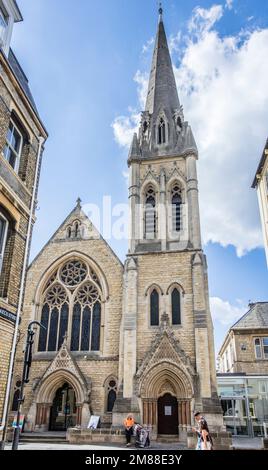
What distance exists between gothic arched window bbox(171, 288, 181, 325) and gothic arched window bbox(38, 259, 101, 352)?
450 cm

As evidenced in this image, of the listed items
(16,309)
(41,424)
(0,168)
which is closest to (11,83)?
(0,168)

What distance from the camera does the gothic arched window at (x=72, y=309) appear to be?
858 inches

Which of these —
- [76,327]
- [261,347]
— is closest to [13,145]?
[76,327]

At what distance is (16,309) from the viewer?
8.25m

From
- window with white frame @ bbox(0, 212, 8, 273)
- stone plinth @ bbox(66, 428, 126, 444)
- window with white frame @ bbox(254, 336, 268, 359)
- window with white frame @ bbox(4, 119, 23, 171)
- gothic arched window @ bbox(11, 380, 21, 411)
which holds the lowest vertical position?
stone plinth @ bbox(66, 428, 126, 444)

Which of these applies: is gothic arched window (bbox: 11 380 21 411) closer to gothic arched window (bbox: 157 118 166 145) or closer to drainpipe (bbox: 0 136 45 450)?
drainpipe (bbox: 0 136 45 450)

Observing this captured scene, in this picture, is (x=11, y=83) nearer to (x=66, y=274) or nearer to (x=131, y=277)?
(x=131, y=277)

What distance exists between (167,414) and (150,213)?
39.2 ft

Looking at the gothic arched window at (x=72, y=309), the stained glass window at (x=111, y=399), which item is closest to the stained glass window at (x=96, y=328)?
the gothic arched window at (x=72, y=309)

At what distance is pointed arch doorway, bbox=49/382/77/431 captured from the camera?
806 inches

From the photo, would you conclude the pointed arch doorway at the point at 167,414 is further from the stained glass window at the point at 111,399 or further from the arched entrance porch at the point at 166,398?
the stained glass window at the point at 111,399

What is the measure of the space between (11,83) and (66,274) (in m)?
16.2

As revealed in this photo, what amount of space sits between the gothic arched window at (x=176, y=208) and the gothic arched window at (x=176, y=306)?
14.1 ft

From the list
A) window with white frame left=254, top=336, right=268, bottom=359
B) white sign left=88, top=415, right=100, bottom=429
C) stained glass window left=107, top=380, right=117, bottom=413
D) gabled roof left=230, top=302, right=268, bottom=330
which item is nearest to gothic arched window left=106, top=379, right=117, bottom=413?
stained glass window left=107, top=380, right=117, bottom=413
